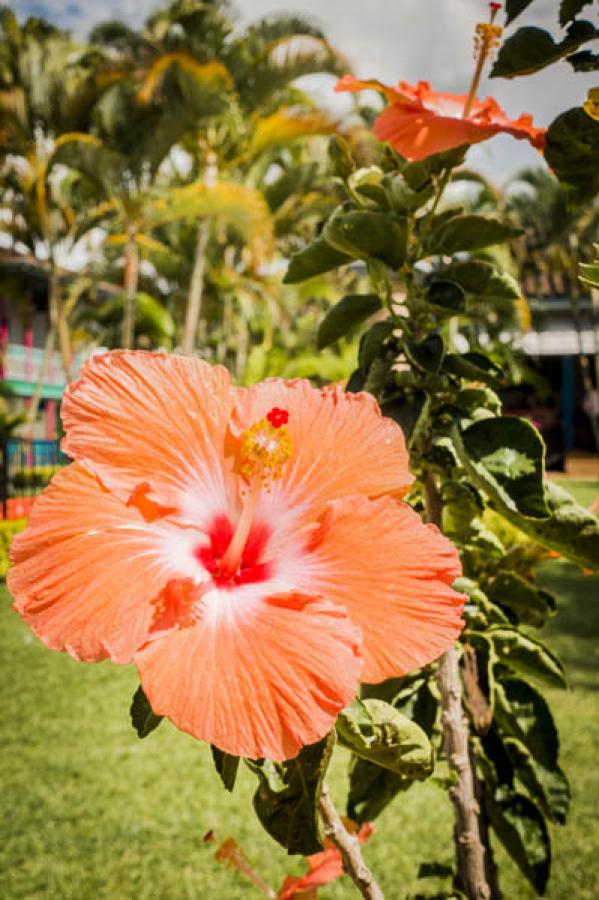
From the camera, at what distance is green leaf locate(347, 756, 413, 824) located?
1036 millimetres

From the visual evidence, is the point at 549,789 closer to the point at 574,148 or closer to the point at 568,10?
the point at 574,148

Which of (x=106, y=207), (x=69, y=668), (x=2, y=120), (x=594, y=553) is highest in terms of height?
(x=2, y=120)

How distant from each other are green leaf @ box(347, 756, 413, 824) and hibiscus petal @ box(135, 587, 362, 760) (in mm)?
645

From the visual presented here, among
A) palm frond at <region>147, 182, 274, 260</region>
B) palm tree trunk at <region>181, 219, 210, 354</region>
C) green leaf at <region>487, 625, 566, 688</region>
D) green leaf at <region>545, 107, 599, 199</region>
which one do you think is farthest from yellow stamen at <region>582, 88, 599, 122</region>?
palm tree trunk at <region>181, 219, 210, 354</region>

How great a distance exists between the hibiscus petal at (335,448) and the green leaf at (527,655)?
1.64 ft

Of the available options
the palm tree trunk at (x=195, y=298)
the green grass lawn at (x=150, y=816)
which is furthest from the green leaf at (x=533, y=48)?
the palm tree trunk at (x=195, y=298)

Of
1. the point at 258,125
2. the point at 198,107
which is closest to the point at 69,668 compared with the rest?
the point at 198,107

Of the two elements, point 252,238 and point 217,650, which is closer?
point 217,650

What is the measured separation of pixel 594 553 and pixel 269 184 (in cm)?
965

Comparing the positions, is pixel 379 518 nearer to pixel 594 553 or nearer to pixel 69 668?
pixel 594 553

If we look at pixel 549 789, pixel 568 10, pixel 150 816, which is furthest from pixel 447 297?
pixel 150 816

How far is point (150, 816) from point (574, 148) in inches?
100

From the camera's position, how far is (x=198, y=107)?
25.0 ft

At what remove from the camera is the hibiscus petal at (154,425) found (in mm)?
527
